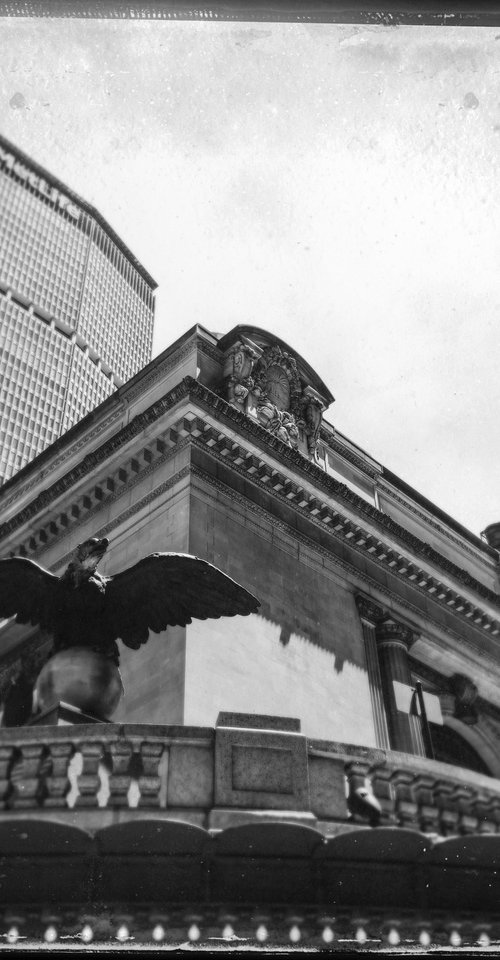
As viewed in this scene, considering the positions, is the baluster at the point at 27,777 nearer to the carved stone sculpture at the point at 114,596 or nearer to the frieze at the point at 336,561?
the carved stone sculpture at the point at 114,596

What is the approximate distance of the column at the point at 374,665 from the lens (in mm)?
19516

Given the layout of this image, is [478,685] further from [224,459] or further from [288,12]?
[288,12]

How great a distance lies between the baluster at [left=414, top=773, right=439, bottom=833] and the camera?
952 centimetres

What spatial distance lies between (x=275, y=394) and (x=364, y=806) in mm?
15355

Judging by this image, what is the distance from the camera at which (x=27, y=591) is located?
11.3m

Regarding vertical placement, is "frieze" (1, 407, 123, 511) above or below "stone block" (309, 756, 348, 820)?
above

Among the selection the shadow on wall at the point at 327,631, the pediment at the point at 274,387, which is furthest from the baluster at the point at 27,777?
the pediment at the point at 274,387

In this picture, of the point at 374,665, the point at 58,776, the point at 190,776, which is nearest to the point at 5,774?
the point at 58,776

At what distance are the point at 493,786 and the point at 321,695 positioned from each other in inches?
316

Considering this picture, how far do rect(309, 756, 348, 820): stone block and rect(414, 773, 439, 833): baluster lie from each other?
92cm

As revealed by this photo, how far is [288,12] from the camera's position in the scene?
343 cm

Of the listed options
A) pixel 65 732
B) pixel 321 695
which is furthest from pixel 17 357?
pixel 65 732

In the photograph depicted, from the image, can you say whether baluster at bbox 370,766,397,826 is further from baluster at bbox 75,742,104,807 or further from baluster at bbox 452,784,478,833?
baluster at bbox 75,742,104,807

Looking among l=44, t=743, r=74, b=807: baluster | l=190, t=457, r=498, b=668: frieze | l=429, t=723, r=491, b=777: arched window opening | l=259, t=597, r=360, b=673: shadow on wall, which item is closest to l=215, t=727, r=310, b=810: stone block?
l=44, t=743, r=74, b=807: baluster
